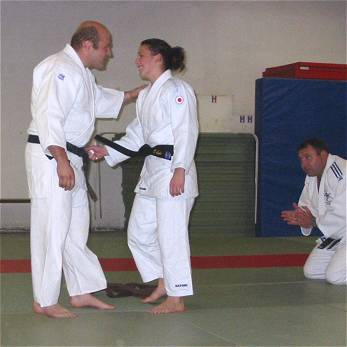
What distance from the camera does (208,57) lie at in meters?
9.23

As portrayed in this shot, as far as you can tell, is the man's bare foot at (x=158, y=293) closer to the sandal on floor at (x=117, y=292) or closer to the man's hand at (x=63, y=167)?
the sandal on floor at (x=117, y=292)

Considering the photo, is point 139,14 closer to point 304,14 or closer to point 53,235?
point 304,14

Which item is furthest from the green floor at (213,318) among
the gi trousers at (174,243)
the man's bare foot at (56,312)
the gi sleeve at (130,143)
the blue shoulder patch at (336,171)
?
the gi sleeve at (130,143)

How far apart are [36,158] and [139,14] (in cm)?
587

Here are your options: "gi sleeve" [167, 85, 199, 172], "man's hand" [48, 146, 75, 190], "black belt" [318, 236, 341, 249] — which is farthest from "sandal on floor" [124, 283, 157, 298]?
"black belt" [318, 236, 341, 249]

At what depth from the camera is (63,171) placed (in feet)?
11.5

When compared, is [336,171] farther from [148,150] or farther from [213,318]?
[213,318]

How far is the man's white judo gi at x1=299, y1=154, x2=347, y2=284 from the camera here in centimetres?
488

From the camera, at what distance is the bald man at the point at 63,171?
141 inches

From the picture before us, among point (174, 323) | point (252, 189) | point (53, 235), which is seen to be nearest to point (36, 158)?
point (53, 235)

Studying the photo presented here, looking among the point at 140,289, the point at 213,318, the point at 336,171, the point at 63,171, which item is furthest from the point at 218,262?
the point at 63,171

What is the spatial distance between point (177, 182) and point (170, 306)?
79 centimetres

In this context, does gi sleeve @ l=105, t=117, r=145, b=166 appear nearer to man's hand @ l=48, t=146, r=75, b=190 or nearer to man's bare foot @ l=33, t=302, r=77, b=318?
man's hand @ l=48, t=146, r=75, b=190

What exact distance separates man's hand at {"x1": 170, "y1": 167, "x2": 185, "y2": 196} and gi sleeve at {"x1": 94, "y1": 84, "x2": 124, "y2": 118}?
0.83 m
